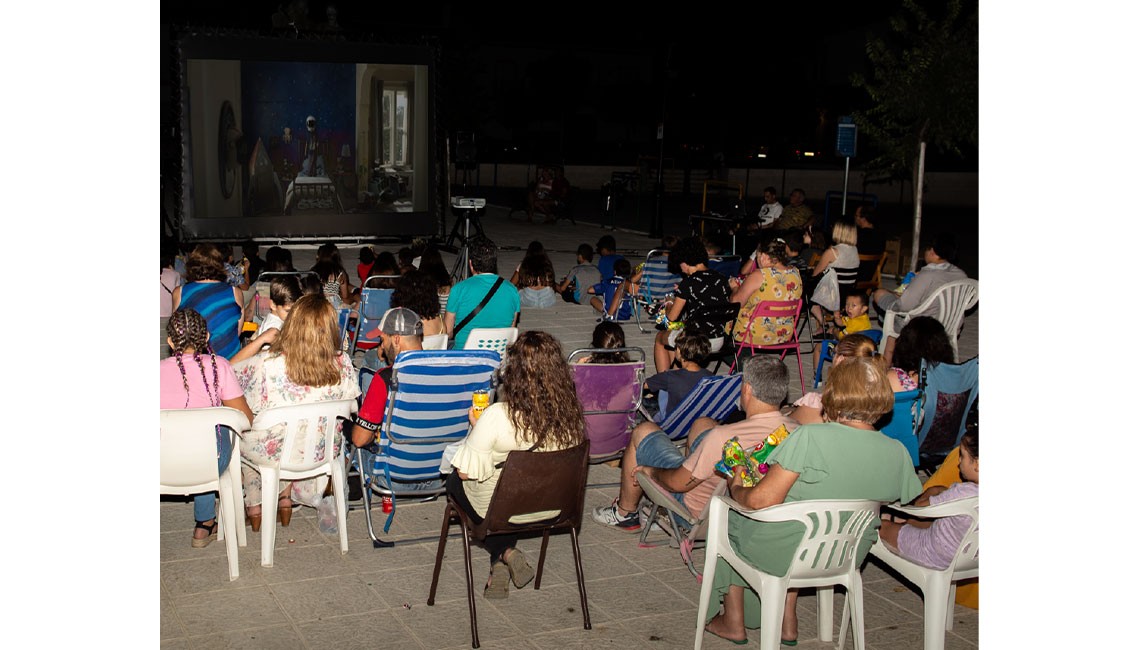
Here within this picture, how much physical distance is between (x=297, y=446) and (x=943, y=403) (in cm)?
322

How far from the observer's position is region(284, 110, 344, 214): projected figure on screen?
14961mm

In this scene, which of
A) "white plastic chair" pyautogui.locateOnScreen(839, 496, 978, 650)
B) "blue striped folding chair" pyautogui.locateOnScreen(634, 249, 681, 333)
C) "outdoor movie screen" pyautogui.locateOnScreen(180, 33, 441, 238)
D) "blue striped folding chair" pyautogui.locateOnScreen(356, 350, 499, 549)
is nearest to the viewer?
"white plastic chair" pyautogui.locateOnScreen(839, 496, 978, 650)

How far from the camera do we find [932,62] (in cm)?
1370

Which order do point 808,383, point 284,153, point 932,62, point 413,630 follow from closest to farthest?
1. point 413,630
2. point 808,383
3. point 932,62
4. point 284,153

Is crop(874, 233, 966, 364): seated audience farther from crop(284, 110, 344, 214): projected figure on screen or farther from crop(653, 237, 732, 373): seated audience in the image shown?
crop(284, 110, 344, 214): projected figure on screen

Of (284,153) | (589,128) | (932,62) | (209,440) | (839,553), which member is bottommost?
(839,553)

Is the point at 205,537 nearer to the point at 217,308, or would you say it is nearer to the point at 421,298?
the point at 217,308

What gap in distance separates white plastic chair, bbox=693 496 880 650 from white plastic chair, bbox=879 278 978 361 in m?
4.48

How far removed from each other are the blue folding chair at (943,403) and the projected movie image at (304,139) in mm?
11255

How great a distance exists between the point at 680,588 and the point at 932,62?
1089cm

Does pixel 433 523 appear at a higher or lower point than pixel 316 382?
lower

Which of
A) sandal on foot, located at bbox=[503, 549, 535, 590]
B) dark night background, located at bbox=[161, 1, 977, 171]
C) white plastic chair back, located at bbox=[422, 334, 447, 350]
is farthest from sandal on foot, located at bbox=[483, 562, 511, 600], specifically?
dark night background, located at bbox=[161, 1, 977, 171]

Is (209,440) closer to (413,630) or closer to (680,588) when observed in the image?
(413,630)

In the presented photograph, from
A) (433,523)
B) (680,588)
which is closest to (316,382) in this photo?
(433,523)
